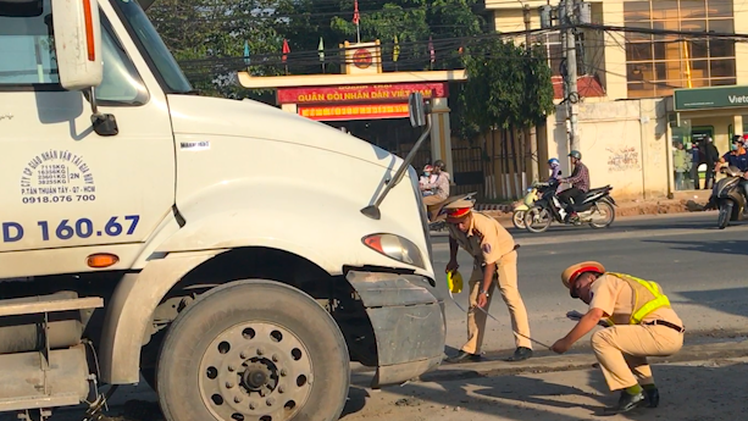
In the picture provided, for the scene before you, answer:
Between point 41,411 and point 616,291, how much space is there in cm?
323

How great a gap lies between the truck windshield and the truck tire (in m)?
1.13

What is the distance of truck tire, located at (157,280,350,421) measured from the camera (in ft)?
15.5

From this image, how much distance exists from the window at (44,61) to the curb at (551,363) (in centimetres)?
300

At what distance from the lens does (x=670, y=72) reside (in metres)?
31.8

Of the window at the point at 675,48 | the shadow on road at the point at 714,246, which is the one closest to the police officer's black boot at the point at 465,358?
the shadow on road at the point at 714,246

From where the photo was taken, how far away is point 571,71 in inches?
1050

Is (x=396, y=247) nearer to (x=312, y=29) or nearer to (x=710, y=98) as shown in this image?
(x=710, y=98)

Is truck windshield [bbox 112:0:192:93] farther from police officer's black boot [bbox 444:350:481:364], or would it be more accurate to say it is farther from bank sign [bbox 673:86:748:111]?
bank sign [bbox 673:86:748:111]

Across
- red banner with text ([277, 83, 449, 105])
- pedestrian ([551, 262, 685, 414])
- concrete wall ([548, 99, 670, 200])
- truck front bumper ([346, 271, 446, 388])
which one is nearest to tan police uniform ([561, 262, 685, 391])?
pedestrian ([551, 262, 685, 414])

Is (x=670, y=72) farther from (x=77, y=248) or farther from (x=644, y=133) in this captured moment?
(x=77, y=248)

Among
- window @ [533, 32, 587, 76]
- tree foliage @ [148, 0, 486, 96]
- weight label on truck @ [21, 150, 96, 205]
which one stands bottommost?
weight label on truck @ [21, 150, 96, 205]

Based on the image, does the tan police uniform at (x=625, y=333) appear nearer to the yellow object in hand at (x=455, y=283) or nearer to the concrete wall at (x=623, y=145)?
the yellow object in hand at (x=455, y=283)

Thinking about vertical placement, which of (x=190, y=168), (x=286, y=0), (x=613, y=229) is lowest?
(x=613, y=229)

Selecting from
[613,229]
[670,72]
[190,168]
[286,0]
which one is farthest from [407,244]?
[286,0]
